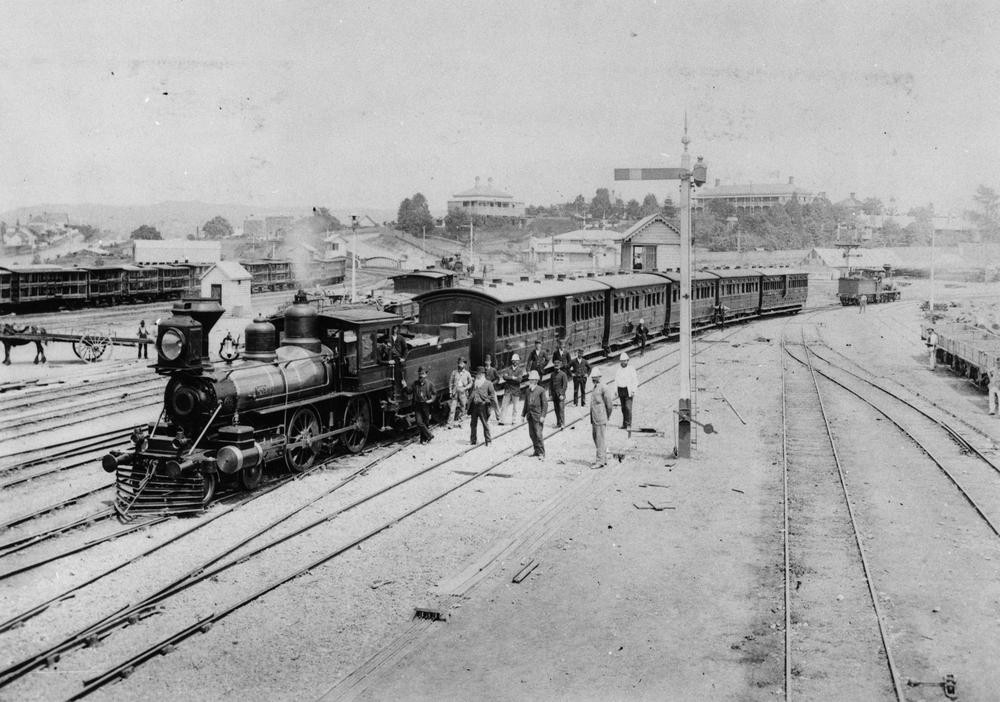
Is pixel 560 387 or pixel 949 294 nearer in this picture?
pixel 560 387

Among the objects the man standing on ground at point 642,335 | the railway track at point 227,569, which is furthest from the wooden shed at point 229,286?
the railway track at point 227,569

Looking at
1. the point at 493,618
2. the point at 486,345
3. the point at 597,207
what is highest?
the point at 597,207

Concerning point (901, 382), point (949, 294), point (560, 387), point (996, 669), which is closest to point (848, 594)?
point (996, 669)

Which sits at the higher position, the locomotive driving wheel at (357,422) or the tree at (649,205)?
the tree at (649,205)

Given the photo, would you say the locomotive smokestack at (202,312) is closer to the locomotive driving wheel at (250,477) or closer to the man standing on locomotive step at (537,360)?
the locomotive driving wheel at (250,477)

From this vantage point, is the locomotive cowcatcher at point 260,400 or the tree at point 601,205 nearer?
the locomotive cowcatcher at point 260,400

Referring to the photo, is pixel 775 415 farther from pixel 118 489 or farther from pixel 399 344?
pixel 118 489
